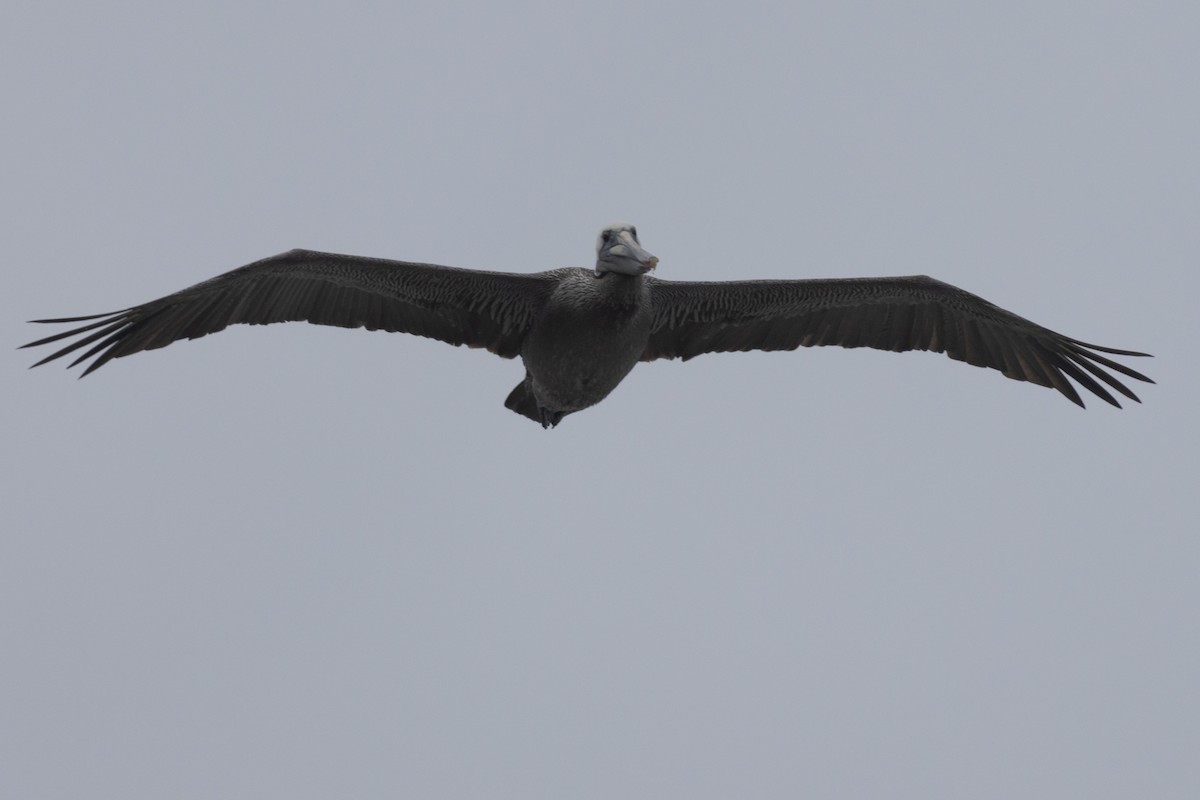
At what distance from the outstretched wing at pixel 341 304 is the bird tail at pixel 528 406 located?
0.55m

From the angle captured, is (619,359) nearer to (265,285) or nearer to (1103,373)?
(265,285)

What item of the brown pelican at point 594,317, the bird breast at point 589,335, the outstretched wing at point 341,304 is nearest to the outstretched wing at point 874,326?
the brown pelican at point 594,317

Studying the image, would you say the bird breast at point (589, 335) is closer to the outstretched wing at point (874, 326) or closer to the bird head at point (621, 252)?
the bird head at point (621, 252)

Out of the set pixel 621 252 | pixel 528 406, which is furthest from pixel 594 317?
pixel 528 406

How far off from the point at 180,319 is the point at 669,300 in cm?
421

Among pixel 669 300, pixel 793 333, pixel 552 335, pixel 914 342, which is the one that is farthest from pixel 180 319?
pixel 914 342

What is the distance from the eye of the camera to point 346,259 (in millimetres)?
12891

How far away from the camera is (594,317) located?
12.5 meters

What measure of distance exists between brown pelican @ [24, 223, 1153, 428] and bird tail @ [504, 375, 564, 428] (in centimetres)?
1

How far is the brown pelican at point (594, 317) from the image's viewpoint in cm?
1253

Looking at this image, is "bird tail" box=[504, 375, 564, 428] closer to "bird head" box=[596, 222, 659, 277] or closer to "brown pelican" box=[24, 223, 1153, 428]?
"brown pelican" box=[24, 223, 1153, 428]

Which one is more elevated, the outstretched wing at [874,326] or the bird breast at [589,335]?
the outstretched wing at [874,326]

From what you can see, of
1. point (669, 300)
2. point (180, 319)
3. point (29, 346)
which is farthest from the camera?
point (669, 300)

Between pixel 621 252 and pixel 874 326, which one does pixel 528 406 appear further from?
pixel 874 326
